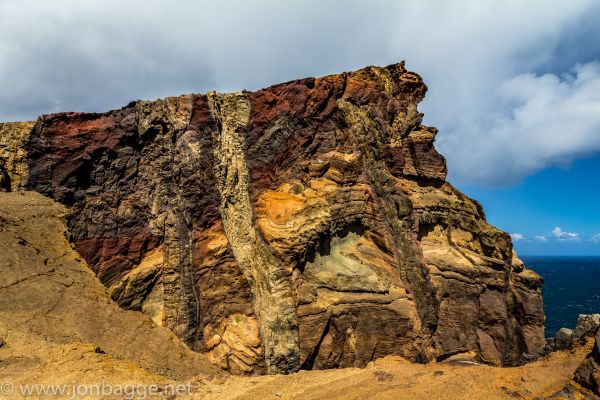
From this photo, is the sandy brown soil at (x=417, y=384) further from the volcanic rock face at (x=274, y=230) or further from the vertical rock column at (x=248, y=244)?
the volcanic rock face at (x=274, y=230)

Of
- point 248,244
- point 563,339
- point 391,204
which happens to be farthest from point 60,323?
point 563,339

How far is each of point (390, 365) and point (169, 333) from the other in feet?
24.1

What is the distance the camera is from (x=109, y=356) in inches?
408

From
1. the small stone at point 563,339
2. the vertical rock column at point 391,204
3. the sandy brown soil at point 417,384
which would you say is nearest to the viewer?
the sandy brown soil at point 417,384

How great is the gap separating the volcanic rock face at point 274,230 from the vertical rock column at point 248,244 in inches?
1.9

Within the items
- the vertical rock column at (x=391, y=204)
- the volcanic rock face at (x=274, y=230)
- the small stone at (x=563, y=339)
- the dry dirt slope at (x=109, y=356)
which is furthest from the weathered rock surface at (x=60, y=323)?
the small stone at (x=563, y=339)

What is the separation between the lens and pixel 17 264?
1201cm

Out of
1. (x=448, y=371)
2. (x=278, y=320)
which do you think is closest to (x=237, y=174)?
(x=278, y=320)

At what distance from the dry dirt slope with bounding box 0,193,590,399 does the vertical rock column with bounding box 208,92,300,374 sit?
1850mm

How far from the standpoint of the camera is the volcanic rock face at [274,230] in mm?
12992

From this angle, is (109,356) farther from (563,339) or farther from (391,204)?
(563,339)

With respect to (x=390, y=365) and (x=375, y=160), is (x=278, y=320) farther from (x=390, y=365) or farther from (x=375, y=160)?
(x=375, y=160)

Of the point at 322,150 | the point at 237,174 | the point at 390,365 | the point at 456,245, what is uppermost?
the point at 322,150

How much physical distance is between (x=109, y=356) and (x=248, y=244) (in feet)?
18.3
